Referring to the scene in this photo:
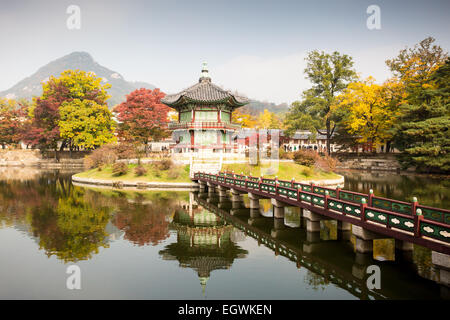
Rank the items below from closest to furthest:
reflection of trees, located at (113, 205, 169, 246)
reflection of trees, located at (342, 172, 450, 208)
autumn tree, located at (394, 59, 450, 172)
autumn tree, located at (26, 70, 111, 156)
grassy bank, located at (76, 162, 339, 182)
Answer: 1. reflection of trees, located at (113, 205, 169, 246)
2. reflection of trees, located at (342, 172, 450, 208)
3. grassy bank, located at (76, 162, 339, 182)
4. autumn tree, located at (394, 59, 450, 172)
5. autumn tree, located at (26, 70, 111, 156)

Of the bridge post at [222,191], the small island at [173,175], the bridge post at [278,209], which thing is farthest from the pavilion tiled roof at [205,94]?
the bridge post at [278,209]

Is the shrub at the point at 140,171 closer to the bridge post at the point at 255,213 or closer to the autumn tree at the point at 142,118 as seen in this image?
the autumn tree at the point at 142,118

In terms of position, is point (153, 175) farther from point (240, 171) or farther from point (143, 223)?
point (143, 223)

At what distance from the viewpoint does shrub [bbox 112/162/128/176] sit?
41.9 meters

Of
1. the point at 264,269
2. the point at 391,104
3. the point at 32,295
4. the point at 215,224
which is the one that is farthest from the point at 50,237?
the point at 391,104

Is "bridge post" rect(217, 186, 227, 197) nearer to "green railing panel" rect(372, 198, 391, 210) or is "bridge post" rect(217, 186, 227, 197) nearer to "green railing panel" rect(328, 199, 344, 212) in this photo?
"green railing panel" rect(328, 199, 344, 212)

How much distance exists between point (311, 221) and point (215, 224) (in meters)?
6.98

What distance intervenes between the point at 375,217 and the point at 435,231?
8.65ft

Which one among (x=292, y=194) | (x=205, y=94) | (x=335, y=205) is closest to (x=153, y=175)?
(x=205, y=94)

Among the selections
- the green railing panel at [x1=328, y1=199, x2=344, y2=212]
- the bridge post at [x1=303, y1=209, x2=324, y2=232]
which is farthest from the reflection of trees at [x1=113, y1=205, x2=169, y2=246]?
the green railing panel at [x1=328, y1=199, x2=344, y2=212]

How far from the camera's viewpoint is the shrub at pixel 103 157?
45906 millimetres

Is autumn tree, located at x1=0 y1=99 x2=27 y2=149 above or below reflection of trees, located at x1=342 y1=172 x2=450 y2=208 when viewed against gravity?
above

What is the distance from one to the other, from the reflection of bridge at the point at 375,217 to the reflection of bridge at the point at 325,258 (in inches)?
38.3

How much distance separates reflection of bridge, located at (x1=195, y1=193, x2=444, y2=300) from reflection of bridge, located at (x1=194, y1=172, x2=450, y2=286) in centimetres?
97
